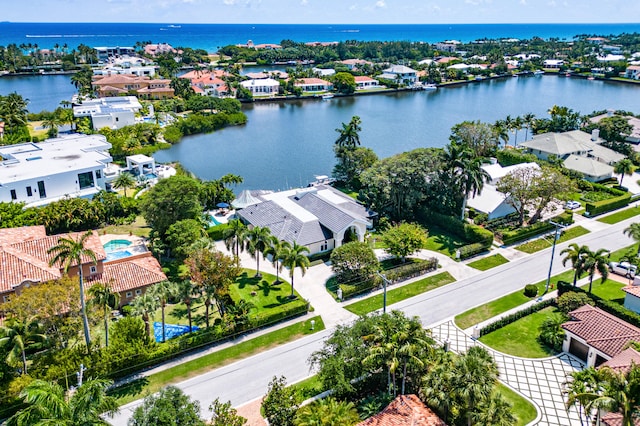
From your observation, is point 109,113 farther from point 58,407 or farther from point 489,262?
point 58,407

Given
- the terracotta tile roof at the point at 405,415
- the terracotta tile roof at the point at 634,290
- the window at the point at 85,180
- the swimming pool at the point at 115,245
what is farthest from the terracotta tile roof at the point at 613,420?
the window at the point at 85,180

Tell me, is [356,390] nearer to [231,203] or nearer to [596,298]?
[596,298]

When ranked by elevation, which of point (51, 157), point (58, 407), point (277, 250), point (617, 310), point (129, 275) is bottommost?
point (617, 310)

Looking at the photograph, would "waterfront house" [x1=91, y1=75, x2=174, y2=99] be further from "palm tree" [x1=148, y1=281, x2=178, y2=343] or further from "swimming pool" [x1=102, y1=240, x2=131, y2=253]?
"palm tree" [x1=148, y1=281, x2=178, y2=343]

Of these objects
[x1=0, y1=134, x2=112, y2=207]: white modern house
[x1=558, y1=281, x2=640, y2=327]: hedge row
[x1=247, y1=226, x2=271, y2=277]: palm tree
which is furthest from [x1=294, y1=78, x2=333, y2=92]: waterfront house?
[x1=558, y1=281, x2=640, y2=327]: hedge row

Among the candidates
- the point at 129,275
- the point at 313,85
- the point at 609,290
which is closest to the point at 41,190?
the point at 129,275

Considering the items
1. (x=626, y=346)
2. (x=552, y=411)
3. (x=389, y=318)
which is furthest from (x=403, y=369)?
(x=626, y=346)
